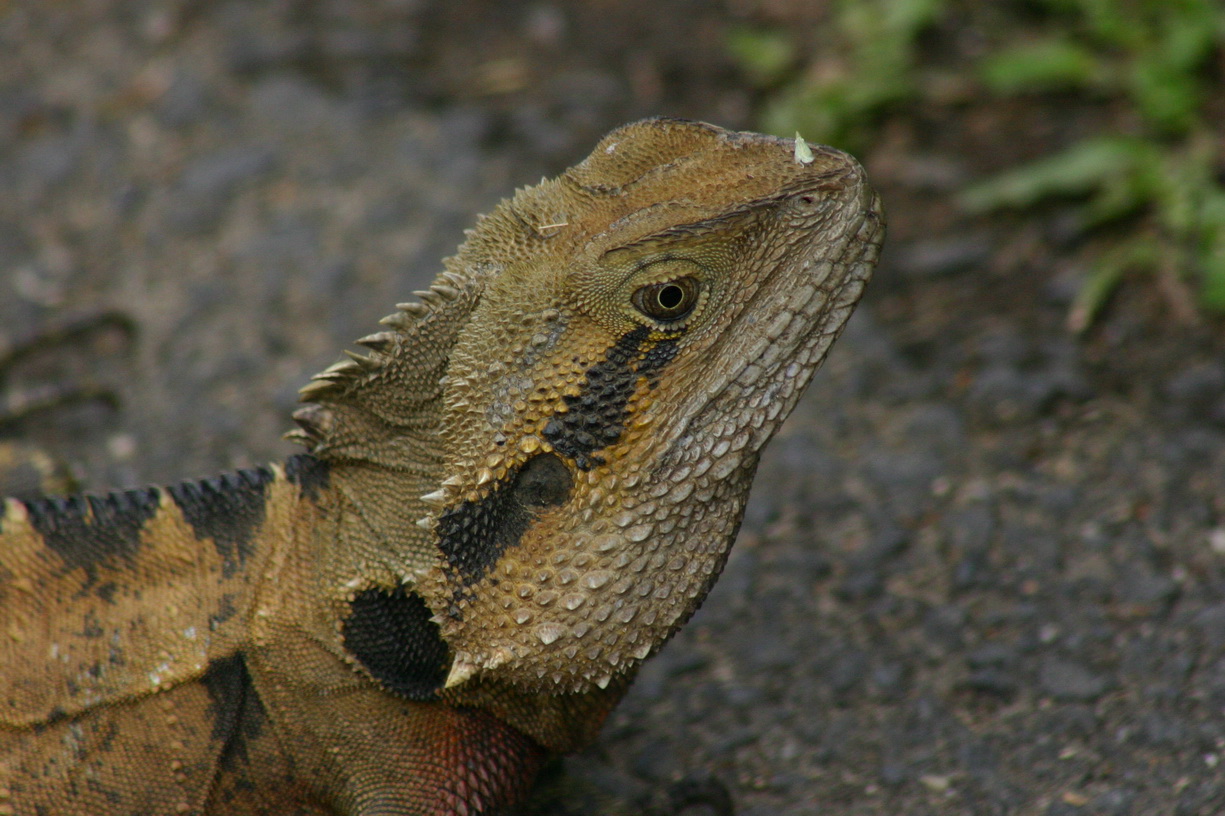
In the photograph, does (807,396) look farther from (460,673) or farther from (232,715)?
(232,715)

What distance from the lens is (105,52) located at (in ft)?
26.5

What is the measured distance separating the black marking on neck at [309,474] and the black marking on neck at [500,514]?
0.48 meters

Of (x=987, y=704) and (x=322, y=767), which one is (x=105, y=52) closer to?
(x=322, y=767)

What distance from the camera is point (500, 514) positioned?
3.25 m

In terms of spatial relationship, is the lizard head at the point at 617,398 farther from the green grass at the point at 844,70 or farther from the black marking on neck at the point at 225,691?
the green grass at the point at 844,70

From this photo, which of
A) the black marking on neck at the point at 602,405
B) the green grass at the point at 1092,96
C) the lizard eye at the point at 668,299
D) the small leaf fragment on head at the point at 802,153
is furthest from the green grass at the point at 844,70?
the black marking on neck at the point at 602,405

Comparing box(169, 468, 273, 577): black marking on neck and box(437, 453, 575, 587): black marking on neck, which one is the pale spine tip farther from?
box(169, 468, 273, 577): black marking on neck

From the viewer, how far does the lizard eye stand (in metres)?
3.21

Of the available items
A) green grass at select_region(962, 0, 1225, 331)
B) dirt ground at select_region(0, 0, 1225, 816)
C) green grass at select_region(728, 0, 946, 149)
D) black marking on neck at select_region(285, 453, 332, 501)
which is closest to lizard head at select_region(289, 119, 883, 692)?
black marking on neck at select_region(285, 453, 332, 501)

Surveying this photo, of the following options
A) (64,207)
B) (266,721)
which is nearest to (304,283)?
(64,207)

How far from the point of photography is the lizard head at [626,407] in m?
3.20

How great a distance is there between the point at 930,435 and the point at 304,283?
3263 mm

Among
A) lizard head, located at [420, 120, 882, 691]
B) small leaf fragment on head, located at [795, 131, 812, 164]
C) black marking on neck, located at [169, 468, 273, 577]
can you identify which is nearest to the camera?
lizard head, located at [420, 120, 882, 691]

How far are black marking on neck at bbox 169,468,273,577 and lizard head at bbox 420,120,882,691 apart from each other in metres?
0.58
